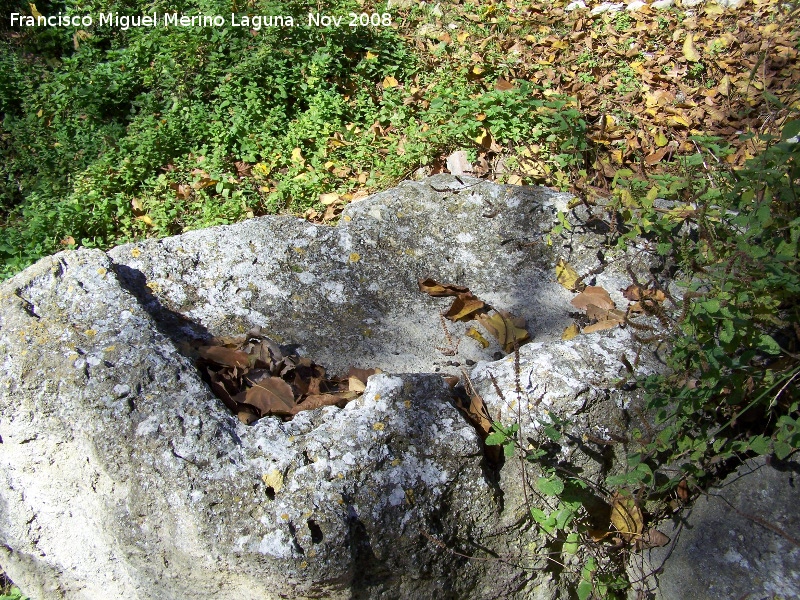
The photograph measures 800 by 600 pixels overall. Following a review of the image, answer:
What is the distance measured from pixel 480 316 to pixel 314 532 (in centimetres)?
128

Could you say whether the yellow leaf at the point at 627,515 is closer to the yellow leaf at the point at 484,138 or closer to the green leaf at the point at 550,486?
the green leaf at the point at 550,486

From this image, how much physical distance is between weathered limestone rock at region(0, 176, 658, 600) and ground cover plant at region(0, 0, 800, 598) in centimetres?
106

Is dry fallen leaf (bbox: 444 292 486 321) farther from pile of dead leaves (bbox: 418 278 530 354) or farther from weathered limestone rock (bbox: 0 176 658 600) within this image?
weathered limestone rock (bbox: 0 176 658 600)

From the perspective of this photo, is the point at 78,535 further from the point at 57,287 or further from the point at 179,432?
the point at 57,287

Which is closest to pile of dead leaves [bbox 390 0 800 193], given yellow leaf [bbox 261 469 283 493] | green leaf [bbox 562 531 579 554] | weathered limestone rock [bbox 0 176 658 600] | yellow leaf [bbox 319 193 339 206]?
yellow leaf [bbox 319 193 339 206]

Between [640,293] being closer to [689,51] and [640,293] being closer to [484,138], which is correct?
[484,138]

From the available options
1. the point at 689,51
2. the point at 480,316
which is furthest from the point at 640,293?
the point at 689,51

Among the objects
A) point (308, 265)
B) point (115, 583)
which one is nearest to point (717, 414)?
point (308, 265)

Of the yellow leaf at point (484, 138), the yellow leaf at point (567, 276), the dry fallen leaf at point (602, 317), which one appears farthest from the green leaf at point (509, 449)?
the yellow leaf at point (484, 138)

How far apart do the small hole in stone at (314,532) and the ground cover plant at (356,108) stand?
5.78ft

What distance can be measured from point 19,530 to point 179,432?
A: 768mm

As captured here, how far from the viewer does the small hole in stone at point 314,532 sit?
194 centimetres

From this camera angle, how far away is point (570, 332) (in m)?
2.79

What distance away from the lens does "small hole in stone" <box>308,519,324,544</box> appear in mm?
1938
